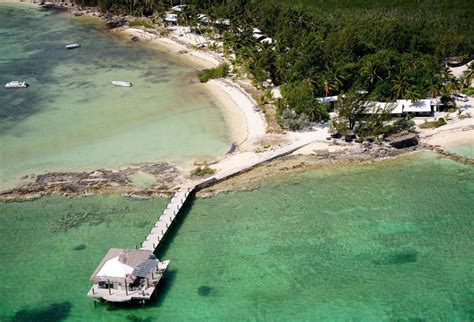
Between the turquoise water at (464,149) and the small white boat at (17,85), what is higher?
the small white boat at (17,85)

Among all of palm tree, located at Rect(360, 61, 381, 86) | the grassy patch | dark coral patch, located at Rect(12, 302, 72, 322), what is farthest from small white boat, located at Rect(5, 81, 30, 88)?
the grassy patch

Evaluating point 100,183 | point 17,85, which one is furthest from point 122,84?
point 100,183

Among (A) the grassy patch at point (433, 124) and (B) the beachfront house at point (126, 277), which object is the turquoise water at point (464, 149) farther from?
(B) the beachfront house at point (126, 277)

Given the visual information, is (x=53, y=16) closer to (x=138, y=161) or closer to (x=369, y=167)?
(x=138, y=161)

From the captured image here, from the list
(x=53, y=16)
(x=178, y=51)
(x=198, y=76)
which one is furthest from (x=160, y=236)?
(x=53, y=16)

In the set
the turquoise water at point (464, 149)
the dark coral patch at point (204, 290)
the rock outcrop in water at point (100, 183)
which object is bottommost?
the dark coral patch at point (204, 290)

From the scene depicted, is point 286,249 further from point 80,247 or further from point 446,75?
point 446,75

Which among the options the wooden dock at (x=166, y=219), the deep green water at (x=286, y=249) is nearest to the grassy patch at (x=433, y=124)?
the deep green water at (x=286, y=249)
